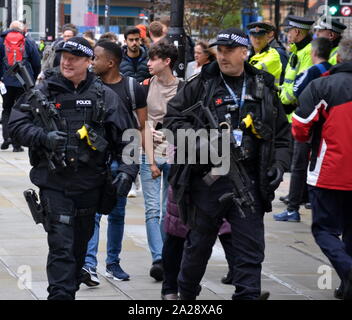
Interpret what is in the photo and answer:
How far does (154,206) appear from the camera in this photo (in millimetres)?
7980

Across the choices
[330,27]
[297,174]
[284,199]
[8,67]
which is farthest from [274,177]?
[8,67]

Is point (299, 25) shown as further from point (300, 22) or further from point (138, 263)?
point (138, 263)

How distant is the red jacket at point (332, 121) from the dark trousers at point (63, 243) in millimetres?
1843

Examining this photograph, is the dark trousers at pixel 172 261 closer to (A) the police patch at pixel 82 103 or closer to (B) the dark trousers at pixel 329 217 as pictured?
(B) the dark trousers at pixel 329 217

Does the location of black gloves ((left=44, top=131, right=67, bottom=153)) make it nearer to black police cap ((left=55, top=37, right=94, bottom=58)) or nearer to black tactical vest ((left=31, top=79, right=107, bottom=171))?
black tactical vest ((left=31, top=79, right=107, bottom=171))

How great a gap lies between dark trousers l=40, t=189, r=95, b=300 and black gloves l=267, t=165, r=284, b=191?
119 cm

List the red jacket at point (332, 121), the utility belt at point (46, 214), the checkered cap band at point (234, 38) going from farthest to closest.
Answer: the red jacket at point (332, 121)
the checkered cap band at point (234, 38)
the utility belt at point (46, 214)

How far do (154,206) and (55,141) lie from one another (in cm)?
213

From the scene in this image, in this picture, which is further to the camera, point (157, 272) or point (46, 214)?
point (157, 272)

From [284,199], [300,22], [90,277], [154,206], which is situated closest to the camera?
[90,277]

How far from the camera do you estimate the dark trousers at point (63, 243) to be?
6.02 m

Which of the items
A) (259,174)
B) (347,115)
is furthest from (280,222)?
(259,174)

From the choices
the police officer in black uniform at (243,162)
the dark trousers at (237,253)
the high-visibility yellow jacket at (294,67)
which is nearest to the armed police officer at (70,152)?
the police officer in black uniform at (243,162)

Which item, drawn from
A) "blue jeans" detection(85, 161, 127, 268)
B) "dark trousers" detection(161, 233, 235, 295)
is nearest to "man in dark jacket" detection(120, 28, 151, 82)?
"blue jeans" detection(85, 161, 127, 268)
